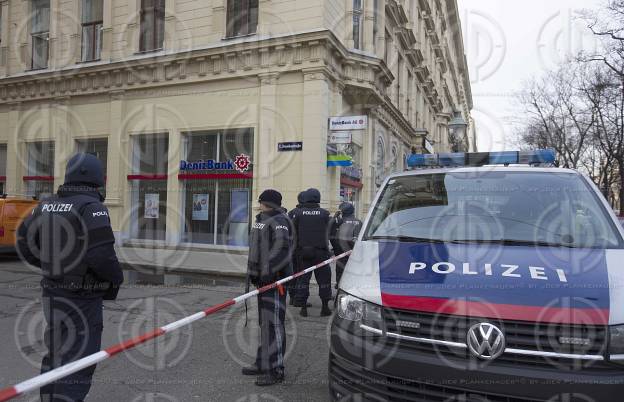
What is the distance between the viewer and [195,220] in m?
15.5

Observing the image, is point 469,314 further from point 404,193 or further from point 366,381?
Result: point 404,193

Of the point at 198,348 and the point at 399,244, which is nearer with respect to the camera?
the point at 399,244

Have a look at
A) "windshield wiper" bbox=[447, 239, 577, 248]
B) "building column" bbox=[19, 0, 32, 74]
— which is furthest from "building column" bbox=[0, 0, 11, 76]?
"windshield wiper" bbox=[447, 239, 577, 248]

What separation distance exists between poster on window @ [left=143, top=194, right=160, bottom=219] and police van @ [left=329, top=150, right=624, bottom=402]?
43.9ft

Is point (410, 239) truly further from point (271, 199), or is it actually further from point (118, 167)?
point (118, 167)

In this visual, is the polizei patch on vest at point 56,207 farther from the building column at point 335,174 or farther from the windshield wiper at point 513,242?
the building column at point 335,174

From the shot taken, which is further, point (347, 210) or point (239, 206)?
point (239, 206)

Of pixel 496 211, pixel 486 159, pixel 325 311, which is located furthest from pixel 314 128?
pixel 496 211

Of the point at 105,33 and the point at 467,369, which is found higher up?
the point at 105,33

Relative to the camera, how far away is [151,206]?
1620 cm

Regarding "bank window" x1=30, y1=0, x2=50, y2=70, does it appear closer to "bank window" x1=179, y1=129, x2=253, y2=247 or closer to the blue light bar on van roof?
"bank window" x1=179, y1=129, x2=253, y2=247

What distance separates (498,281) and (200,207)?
44.0 feet

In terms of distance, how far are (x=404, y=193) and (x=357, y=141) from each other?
1192 cm

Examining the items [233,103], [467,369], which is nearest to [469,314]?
[467,369]
